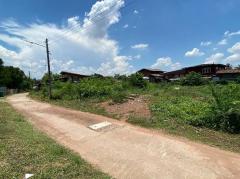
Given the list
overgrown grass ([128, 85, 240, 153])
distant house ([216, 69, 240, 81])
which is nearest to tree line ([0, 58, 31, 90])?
distant house ([216, 69, 240, 81])

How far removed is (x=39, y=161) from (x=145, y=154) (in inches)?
103

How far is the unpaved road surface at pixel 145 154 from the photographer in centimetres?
554

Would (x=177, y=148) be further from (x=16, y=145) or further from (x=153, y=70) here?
(x=153, y=70)

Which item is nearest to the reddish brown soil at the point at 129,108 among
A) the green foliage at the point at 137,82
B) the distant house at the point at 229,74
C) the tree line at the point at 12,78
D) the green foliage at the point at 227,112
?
the green foliage at the point at 227,112

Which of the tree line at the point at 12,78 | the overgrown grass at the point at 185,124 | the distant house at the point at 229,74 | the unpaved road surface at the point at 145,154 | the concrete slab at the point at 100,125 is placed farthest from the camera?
the tree line at the point at 12,78

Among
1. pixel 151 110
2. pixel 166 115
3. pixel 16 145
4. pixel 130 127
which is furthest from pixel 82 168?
pixel 151 110

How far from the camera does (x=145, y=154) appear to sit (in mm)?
6742

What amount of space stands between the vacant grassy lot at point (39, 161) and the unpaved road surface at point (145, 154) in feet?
1.54

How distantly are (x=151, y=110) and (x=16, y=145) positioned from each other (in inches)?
279

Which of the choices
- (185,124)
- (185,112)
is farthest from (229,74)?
(185,124)

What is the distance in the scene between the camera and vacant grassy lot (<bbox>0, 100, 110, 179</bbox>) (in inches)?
204

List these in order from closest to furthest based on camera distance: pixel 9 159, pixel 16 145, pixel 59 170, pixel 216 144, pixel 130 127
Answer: pixel 59 170, pixel 9 159, pixel 16 145, pixel 216 144, pixel 130 127

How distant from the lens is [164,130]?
9469 millimetres

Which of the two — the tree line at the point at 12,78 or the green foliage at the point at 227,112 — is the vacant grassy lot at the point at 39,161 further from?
the tree line at the point at 12,78
